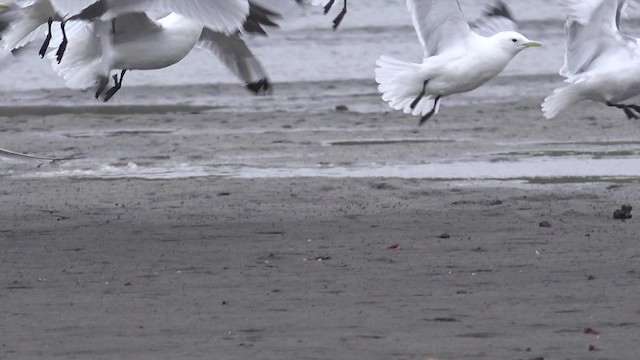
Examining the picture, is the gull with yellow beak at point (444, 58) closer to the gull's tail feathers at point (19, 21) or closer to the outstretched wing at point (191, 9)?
the outstretched wing at point (191, 9)

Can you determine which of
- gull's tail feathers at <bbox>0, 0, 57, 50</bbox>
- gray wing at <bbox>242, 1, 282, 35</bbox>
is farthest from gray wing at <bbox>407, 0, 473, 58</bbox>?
gull's tail feathers at <bbox>0, 0, 57, 50</bbox>

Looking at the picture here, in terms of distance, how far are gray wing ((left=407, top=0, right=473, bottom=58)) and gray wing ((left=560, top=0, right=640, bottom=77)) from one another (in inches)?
31.2

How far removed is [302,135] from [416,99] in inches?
113

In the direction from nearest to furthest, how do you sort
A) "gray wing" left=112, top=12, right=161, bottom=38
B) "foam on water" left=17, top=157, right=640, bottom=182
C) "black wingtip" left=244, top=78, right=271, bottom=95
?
"gray wing" left=112, top=12, right=161, bottom=38, "black wingtip" left=244, top=78, right=271, bottom=95, "foam on water" left=17, top=157, right=640, bottom=182

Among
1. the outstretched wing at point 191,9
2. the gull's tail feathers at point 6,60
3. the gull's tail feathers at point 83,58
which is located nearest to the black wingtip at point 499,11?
the outstretched wing at point 191,9

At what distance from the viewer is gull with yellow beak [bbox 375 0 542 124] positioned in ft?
38.3

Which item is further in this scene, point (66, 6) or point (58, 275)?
point (66, 6)

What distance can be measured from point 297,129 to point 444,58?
12.5 ft

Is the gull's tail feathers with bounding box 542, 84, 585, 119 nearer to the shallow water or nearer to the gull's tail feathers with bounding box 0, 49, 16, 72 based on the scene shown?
the shallow water

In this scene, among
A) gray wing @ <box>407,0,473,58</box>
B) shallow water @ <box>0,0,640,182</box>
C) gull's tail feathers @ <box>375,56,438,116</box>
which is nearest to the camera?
gray wing @ <box>407,0,473,58</box>

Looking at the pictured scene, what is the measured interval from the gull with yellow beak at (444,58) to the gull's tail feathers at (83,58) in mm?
2295

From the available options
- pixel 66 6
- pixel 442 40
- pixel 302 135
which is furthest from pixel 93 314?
pixel 302 135

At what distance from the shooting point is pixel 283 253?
953 centimetres

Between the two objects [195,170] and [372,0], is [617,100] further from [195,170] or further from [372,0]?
[372,0]
